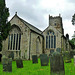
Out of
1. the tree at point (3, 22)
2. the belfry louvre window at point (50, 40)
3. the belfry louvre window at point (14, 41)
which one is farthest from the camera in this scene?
the belfry louvre window at point (50, 40)

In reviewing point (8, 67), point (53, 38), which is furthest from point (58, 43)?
point (8, 67)

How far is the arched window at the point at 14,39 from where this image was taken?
24783mm

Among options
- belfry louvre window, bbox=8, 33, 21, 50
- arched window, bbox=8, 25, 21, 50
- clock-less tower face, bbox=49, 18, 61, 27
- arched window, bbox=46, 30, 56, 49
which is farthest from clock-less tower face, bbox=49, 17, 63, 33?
belfry louvre window, bbox=8, 33, 21, 50

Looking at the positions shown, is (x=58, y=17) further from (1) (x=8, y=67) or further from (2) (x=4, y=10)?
(1) (x=8, y=67)

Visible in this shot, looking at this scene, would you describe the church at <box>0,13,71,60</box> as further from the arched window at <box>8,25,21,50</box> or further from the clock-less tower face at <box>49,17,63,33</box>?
the clock-less tower face at <box>49,17,63,33</box>

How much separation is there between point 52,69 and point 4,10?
16.5 metres

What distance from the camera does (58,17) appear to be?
44.1m

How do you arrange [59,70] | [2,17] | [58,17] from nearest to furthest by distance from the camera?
[59,70] < [2,17] < [58,17]

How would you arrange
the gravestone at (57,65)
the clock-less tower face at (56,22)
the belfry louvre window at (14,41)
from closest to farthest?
the gravestone at (57,65) < the belfry louvre window at (14,41) < the clock-less tower face at (56,22)

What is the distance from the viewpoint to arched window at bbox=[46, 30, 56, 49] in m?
30.4

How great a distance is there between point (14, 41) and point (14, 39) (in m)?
0.46

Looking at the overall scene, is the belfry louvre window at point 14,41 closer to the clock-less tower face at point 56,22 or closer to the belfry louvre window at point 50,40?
the belfry louvre window at point 50,40

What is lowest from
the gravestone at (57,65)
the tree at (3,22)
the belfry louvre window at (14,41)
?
the gravestone at (57,65)

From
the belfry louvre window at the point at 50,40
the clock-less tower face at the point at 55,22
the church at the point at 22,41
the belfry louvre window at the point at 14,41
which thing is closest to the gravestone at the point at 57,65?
the church at the point at 22,41
